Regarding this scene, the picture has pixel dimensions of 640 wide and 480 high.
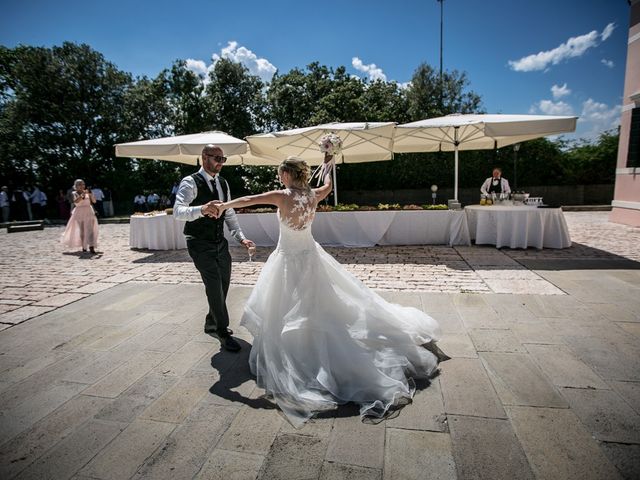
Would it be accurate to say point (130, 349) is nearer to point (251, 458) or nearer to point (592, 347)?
point (251, 458)

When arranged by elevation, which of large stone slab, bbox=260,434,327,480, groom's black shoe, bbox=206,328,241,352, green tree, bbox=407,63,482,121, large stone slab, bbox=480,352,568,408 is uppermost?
green tree, bbox=407,63,482,121

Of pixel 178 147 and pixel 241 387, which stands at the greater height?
pixel 178 147

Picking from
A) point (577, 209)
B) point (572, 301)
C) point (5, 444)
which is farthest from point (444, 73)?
point (5, 444)

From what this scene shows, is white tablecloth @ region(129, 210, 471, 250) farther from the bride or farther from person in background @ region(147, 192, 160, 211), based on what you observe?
person in background @ region(147, 192, 160, 211)

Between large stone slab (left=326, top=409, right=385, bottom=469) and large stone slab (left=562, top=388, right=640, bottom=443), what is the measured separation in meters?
1.41

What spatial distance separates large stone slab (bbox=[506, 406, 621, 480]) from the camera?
198 cm

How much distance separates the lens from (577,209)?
54.6ft

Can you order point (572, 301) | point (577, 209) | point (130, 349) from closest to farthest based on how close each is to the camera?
→ point (130, 349) < point (572, 301) < point (577, 209)

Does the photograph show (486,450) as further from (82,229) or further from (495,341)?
(82,229)

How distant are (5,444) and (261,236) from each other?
740cm

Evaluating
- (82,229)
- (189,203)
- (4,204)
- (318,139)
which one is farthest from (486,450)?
(4,204)

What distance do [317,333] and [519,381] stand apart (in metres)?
1.71

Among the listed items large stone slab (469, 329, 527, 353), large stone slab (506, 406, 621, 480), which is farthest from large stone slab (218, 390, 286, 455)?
large stone slab (469, 329, 527, 353)

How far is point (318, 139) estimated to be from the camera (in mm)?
9133
